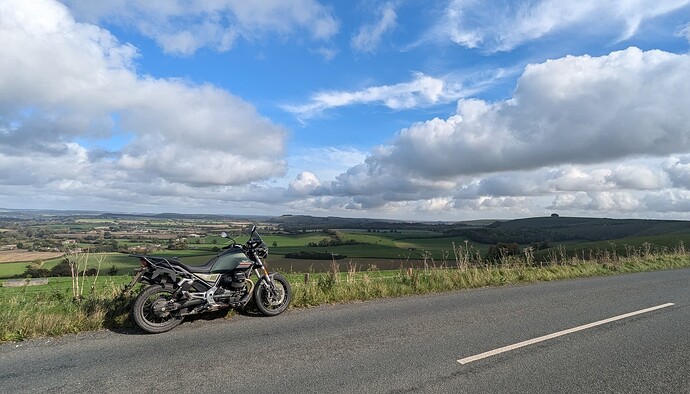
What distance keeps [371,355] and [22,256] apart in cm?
3948

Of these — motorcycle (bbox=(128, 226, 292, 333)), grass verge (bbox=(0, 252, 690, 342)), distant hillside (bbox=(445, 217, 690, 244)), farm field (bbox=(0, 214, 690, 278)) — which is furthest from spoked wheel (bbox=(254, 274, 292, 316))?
distant hillside (bbox=(445, 217, 690, 244))

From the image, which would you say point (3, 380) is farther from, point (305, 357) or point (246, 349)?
point (305, 357)

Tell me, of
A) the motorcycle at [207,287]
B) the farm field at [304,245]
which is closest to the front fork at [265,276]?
the motorcycle at [207,287]

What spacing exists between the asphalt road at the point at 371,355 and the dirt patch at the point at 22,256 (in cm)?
3118

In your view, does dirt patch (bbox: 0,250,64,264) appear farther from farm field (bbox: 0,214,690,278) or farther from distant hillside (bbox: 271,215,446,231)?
distant hillside (bbox: 271,215,446,231)

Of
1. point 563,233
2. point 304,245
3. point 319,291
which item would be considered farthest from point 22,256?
point 563,233

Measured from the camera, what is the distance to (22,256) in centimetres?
3319

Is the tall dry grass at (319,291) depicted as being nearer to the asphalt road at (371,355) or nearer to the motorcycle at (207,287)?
the asphalt road at (371,355)

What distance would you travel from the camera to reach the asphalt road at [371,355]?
14.2 ft

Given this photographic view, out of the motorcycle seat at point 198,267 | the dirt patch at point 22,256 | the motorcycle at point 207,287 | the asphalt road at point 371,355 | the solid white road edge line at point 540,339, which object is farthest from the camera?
the dirt patch at point 22,256

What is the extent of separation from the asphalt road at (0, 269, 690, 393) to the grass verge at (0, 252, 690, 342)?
0.40m

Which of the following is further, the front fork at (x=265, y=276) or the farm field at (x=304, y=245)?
the farm field at (x=304, y=245)

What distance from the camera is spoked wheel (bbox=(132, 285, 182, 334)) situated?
6094mm

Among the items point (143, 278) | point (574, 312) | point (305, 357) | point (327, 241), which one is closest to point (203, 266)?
point (143, 278)
